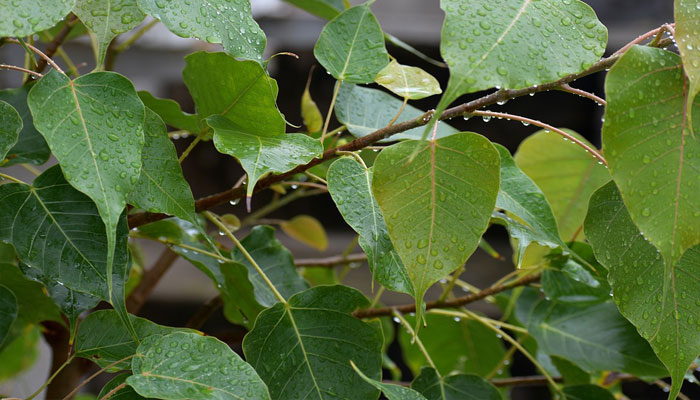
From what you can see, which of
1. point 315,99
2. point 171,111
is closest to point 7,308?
point 171,111

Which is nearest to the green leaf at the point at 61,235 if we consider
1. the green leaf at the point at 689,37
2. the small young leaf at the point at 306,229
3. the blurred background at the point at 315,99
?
the green leaf at the point at 689,37

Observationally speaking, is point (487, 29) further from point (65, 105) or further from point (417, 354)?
point (417, 354)

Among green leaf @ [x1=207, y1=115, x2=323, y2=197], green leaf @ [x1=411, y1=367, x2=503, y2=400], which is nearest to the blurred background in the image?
green leaf @ [x1=411, y1=367, x2=503, y2=400]

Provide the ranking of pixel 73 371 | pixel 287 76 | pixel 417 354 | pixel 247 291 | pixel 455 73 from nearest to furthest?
pixel 455 73, pixel 247 291, pixel 73 371, pixel 417 354, pixel 287 76

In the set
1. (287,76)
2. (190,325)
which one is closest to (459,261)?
(190,325)

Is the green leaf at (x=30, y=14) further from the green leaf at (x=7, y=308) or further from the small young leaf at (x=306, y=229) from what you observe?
the small young leaf at (x=306, y=229)

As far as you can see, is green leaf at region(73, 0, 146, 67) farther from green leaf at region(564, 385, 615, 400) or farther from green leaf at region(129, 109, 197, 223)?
green leaf at region(564, 385, 615, 400)
